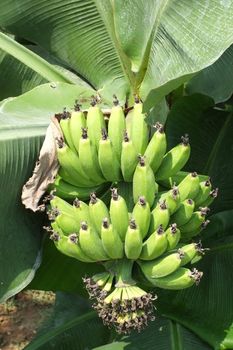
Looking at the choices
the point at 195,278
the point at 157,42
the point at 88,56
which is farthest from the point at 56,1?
the point at 195,278

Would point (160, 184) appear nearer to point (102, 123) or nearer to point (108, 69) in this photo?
point (102, 123)

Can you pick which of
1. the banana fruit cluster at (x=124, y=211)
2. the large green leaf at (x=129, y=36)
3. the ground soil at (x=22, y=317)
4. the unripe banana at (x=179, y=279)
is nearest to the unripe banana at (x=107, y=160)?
the banana fruit cluster at (x=124, y=211)

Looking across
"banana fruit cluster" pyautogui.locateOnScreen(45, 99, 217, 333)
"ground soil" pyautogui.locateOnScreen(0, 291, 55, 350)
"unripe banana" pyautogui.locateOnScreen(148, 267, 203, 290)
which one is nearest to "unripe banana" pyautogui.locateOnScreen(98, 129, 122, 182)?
"banana fruit cluster" pyautogui.locateOnScreen(45, 99, 217, 333)

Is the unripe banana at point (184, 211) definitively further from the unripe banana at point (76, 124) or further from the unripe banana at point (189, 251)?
the unripe banana at point (76, 124)

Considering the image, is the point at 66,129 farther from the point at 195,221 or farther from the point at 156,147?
the point at 195,221

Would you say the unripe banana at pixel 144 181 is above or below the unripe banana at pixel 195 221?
above

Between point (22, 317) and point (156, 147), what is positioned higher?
point (156, 147)

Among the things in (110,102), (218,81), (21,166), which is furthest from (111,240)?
(218,81)
